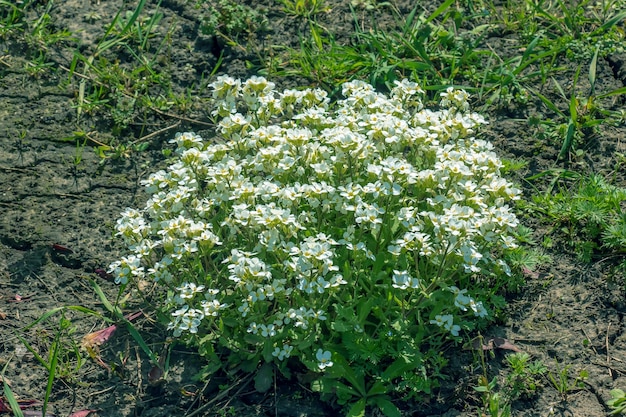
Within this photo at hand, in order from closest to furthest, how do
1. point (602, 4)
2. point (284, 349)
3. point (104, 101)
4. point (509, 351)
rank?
point (284, 349), point (509, 351), point (104, 101), point (602, 4)

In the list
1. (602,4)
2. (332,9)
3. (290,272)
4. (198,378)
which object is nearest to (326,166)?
(290,272)

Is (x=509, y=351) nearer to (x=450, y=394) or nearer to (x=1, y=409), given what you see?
(x=450, y=394)

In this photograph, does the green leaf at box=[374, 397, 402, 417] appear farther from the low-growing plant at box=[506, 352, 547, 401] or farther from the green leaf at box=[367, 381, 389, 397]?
the low-growing plant at box=[506, 352, 547, 401]

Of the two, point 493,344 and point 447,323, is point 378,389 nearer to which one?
point 447,323

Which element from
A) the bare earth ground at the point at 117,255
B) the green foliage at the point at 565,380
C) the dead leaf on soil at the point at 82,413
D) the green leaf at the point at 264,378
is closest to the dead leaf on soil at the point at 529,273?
the bare earth ground at the point at 117,255

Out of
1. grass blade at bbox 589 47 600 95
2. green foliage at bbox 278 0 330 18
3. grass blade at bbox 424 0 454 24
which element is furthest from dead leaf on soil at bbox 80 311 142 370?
grass blade at bbox 589 47 600 95

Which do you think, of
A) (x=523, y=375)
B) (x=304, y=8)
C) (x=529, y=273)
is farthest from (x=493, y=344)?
(x=304, y=8)
